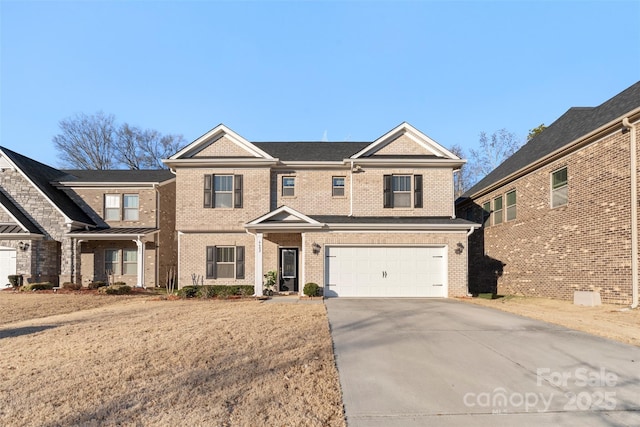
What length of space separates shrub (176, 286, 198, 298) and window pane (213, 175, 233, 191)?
4.57m

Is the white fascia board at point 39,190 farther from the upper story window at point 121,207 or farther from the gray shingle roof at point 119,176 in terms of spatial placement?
the upper story window at point 121,207

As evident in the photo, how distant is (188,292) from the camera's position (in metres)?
15.2

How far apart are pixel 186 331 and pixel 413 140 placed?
1345cm

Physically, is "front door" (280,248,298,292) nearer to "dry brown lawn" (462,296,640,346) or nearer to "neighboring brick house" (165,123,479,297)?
"neighboring brick house" (165,123,479,297)

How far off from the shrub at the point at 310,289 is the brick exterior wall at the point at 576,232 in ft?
30.0

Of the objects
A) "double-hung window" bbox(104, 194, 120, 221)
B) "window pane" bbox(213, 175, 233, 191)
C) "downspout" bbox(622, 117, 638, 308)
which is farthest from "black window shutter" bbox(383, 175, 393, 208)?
"double-hung window" bbox(104, 194, 120, 221)

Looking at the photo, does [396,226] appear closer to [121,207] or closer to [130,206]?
[130,206]

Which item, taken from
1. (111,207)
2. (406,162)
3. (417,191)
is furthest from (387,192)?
(111,207)

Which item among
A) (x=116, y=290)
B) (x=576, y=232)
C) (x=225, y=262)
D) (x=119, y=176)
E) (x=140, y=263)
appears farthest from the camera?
(x=119, y=176)

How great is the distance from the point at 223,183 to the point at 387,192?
7.53 m

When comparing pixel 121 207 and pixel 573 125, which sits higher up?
pixel 573 125

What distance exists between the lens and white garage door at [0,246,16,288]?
60.7 ft

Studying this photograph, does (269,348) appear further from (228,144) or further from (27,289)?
(27,289)

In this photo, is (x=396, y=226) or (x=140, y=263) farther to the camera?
(x=140, y=263)
